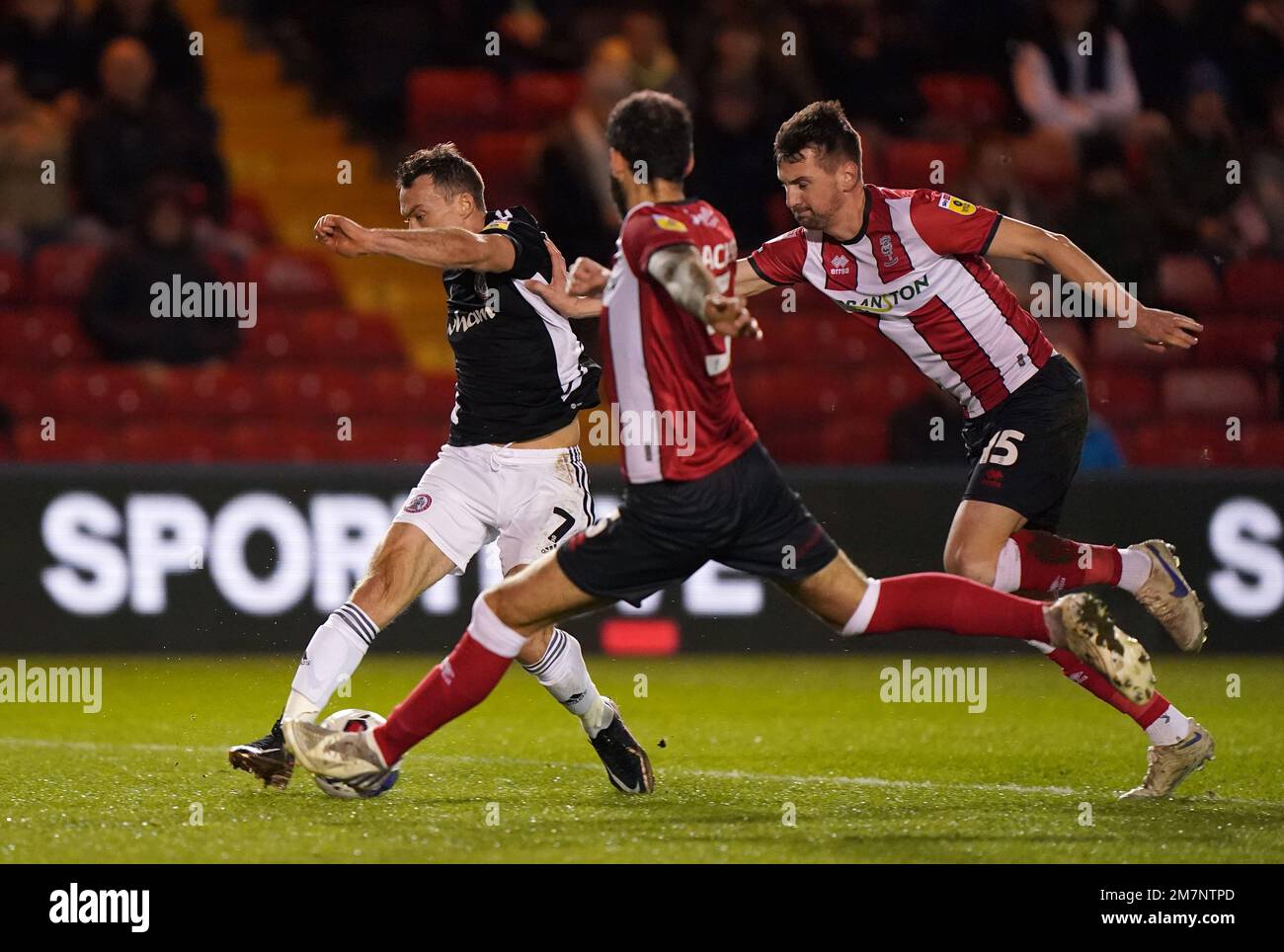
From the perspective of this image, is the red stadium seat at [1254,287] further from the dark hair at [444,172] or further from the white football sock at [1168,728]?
the dark hair at [444,172]

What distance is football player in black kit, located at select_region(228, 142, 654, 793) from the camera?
5844 mm

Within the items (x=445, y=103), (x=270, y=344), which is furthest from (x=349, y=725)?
(x=445, y=103)

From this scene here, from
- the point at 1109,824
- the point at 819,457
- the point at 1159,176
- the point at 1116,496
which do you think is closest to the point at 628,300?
the point at 1109,824

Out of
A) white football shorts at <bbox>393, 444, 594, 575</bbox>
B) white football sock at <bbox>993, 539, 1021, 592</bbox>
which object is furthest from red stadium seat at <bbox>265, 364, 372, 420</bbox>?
white football sock at <bbox>993, 539, 1021, 592</bbox>

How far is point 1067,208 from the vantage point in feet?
39.6

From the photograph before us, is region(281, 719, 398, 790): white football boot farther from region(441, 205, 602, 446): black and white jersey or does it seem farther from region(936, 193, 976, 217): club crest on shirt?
region(936, 193, 976, 217): club crest on shirt

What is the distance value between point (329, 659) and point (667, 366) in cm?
158

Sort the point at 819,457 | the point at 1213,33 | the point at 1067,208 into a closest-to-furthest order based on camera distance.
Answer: the point at 819,457
the point at 1067,208
the point at 1213,33

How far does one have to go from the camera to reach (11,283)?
11656 millimetres

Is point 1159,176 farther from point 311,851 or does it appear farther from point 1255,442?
point 311,851

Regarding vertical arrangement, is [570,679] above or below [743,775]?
above

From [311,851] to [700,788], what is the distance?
1.67 meters

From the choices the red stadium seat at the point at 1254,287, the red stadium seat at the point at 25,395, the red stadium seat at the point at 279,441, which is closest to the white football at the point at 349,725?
the red stadium seat at the point at 279,441

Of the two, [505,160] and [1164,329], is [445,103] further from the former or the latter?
[1164,329]
